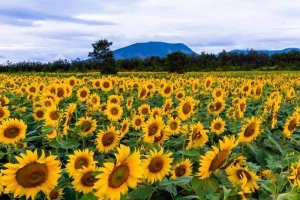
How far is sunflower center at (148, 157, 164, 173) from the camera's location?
190 cm

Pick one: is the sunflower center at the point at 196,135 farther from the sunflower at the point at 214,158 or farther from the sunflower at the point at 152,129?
the sunflower at the point at 214,158

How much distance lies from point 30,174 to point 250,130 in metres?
1.57

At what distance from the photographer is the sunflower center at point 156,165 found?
6.23 feet

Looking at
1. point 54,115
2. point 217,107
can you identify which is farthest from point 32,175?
point 217,107

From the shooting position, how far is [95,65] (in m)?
49.5

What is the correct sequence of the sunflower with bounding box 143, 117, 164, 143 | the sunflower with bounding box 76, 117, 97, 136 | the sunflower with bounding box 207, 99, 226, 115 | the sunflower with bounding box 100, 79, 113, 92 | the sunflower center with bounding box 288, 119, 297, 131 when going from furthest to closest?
the sunflower with bounding box 100, 79, 113, 92
the sunflower with bounding box 207, 99, 226, 115
the sunflower center with bounding box 288, 119, 297, 131
the sunflower with bounding box 76, 117, 97, 136
the sunflower with bounding box 143, 117, 164, 143

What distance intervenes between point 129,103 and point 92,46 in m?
41.9

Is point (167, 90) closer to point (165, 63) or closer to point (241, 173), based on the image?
point (241, 173)

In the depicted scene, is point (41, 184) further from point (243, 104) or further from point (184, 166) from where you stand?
point (243, 104)

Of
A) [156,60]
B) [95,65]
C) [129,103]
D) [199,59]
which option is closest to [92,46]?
[95,65]

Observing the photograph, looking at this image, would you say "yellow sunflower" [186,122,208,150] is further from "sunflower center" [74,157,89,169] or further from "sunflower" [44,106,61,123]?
"sunflower" [44,106,61,123]

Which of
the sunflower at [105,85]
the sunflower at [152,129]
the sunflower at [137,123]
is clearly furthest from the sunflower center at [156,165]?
the sunflower at [105,85]

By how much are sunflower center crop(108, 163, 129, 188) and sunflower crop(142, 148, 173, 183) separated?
0.83 ft

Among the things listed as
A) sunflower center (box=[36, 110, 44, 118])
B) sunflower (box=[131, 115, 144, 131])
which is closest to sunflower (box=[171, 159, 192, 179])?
sunflower (box=[131, 115, 144, 131])
